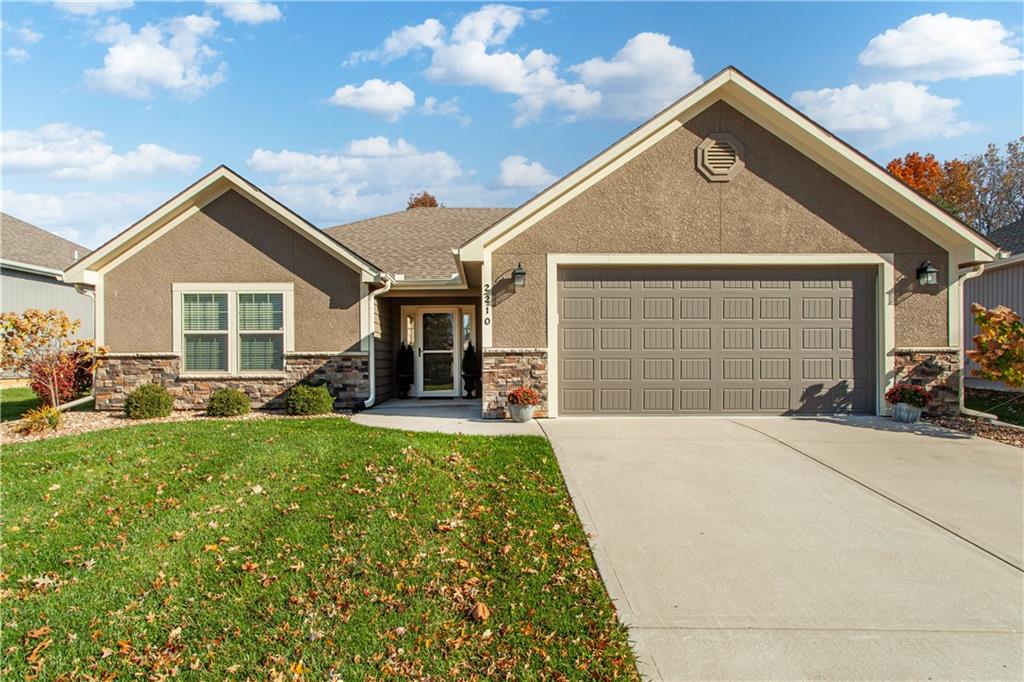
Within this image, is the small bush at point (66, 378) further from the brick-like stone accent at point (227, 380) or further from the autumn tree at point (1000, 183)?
the autumn tree at point (1000, 183)

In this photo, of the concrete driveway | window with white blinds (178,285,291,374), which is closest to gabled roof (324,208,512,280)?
window with white blinds (178,285,291,374)

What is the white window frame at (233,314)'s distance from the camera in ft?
34.9

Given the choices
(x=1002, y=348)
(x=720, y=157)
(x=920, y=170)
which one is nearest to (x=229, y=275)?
(x=720, y=157)

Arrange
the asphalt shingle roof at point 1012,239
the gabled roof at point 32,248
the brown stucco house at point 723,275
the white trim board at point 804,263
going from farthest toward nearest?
the gabled roof at point 32,248 → the asphalt shingle roof at point 1012,239 → the white trim board at point 804,263 → the brown stucco house at point 723,275

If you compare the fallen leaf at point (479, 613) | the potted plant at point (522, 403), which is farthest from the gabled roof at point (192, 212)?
the fallen leaf at point (479, 613)

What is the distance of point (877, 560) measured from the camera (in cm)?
417

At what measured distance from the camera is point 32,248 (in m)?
19.0

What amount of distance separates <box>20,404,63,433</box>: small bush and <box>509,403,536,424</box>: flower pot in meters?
7.37

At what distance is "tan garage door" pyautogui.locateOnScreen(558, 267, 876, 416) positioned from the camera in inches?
380

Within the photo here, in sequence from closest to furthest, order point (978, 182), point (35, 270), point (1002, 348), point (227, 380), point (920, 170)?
point (1002, 348), point (227, 380), point (35, 270), point (920, 170), point (978, 182)

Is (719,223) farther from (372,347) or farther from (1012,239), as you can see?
(1012,239)

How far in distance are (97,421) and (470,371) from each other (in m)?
7.23

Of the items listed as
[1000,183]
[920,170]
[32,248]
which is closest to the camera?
[32,248]

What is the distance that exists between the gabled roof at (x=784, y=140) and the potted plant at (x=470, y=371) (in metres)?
4.16
